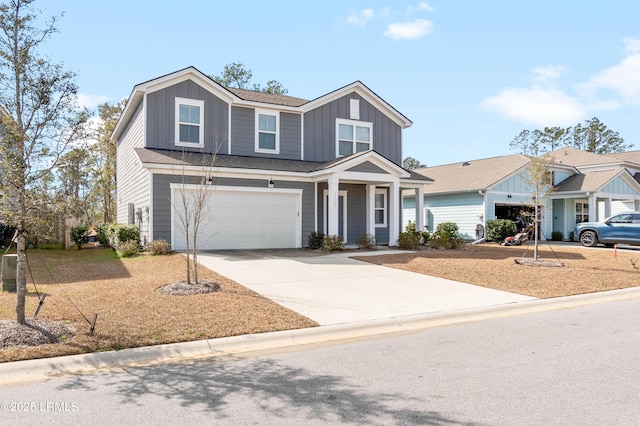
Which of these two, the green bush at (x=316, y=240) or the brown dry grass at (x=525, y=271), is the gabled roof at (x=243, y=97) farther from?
the brown dry grass at (x=525, y=271)

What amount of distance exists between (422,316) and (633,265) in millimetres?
9560

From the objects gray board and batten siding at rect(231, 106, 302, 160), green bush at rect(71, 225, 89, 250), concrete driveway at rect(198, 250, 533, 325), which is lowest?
concrete driveway at rect(198, 250, 533, 325)

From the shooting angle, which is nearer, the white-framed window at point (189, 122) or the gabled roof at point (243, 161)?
the gabled roof at point (243, 161)

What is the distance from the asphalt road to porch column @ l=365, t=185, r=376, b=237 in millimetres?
12837

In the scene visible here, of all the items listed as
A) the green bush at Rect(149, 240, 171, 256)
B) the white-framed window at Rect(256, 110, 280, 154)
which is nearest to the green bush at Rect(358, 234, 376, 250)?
the white-framed window at Rect(256, 110, 280, 154)

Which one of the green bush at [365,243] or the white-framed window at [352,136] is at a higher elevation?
the white-framed window at [352,136]

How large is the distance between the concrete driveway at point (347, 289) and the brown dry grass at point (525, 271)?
67 centimetres

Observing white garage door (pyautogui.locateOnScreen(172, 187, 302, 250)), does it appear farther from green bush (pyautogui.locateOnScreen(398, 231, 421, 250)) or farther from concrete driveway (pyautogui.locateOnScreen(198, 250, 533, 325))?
green bush (pyautogui.locateOnScreen(398, 231, 421, 250))

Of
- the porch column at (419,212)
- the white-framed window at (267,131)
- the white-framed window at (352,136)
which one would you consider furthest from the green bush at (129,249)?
the porch column at (419,212)

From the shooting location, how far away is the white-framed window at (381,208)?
20.2 meters

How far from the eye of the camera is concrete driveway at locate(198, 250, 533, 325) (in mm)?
7703

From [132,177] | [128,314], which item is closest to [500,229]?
[132,177]

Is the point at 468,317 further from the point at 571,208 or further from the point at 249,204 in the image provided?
the point at 571,208

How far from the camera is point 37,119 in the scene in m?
6.05
